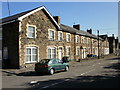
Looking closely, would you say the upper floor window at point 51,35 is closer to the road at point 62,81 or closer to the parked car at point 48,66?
the parked car at point 48,66

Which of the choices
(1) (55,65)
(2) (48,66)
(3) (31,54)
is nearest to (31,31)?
(3) (31,54)

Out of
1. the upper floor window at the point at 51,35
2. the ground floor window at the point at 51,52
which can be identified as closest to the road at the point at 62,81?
the ground floor window at the point at 51,52

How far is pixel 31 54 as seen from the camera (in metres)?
20.9

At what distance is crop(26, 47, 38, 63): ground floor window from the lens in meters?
20.5

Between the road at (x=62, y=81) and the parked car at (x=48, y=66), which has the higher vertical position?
the parked car at (x=48, y=66)

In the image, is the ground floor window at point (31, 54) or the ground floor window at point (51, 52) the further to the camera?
the ground floor window at point (51, 52)

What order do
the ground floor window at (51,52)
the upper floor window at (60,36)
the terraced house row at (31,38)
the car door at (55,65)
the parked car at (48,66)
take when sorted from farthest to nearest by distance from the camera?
the upper floor window at (60,36) < the ground floor window at (51,52) < the terraced house row at (31,38) < the car door at (55,65) < the parked car at (48,66)

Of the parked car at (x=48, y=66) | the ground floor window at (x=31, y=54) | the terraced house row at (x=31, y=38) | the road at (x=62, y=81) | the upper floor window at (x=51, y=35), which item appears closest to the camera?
the road at (x=62, y=81)

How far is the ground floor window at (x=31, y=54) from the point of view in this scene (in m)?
20.5

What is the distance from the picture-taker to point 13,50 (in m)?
19.5

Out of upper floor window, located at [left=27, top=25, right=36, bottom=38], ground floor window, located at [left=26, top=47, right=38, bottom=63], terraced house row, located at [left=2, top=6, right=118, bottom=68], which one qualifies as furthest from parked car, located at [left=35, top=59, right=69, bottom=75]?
upper floor window, located at [left=27, top=25, right=36, bottom=38]

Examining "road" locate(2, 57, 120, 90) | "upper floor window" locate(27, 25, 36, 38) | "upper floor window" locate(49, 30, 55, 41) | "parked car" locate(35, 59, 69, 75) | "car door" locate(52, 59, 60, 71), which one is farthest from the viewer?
"upper floor window" locate(49, 30, 55, 41)

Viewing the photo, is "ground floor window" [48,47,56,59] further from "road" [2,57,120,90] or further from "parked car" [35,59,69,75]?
"road" [2,57,120,90]

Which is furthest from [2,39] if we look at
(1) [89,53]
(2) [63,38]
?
(1) [89,53]
